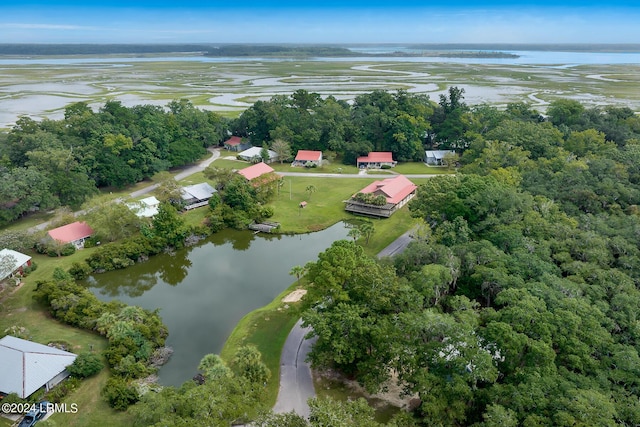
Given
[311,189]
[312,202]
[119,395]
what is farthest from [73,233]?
[311,189]

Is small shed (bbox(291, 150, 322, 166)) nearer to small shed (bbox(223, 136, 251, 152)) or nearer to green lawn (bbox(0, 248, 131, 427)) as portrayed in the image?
small shed (bbox(223, 136, 251, 152))

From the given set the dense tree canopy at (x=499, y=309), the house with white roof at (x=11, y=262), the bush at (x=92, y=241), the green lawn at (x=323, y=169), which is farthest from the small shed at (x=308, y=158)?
the house with white roof at (x=11, y=262)

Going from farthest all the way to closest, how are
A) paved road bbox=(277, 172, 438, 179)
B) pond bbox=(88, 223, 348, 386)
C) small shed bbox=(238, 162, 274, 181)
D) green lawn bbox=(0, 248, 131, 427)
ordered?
paved road bbox=(277, 172, 438, 179) → small shed bbox=(238, 162, 274, 181) → pond bbox=(88, 223, 348, 386) → green lawn bbox=(0, 248, 131, 427)

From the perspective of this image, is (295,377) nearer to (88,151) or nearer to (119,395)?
(119,395)

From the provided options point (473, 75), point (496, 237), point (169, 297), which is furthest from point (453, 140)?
point (473, 75)

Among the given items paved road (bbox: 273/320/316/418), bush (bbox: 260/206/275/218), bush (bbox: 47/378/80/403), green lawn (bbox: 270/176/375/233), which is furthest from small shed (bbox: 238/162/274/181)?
bush (bbox: 47/378/80/403)

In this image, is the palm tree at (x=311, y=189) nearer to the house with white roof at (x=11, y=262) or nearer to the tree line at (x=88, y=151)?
the tree line at (x=88, y=151)
